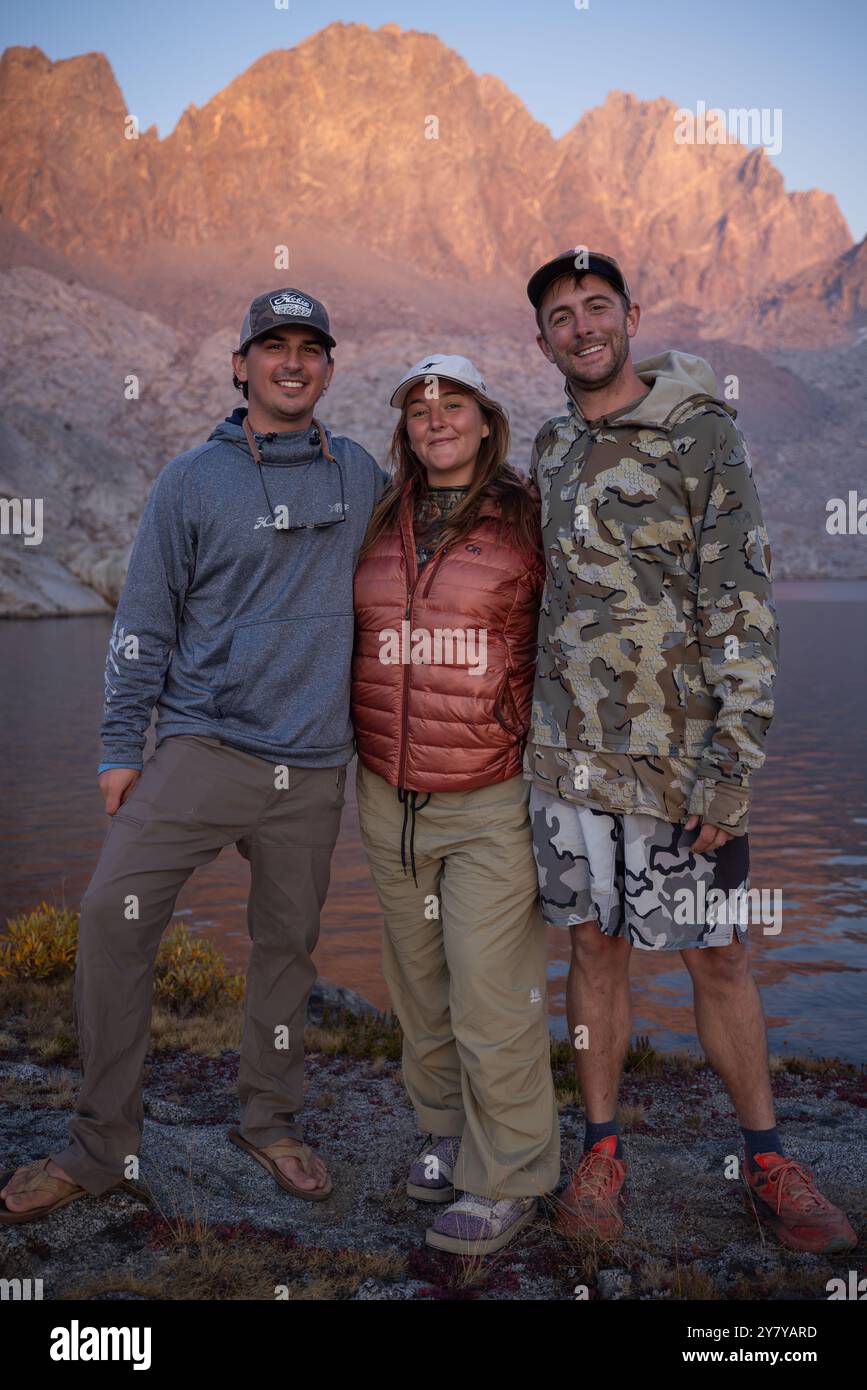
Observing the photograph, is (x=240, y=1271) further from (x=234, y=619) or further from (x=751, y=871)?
(x=751, y=871)

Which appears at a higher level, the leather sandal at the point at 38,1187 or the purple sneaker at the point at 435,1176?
the leather sandal at the point at 38,1187

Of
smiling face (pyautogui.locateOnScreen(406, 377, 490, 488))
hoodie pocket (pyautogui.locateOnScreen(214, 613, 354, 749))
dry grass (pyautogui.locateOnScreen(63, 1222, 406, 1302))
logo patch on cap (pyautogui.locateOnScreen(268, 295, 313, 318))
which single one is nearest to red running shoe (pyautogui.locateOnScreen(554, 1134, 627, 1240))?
dry grass (pyautogui.locateOnScreen(63, 1222, 406, 1302))

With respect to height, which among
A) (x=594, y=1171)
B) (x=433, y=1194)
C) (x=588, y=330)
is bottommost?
(x=433, y=1194)

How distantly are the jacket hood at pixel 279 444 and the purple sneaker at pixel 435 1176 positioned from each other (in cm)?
272

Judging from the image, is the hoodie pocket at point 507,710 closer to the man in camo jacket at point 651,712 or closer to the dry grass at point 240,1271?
the man in camo jacket at point 651,712

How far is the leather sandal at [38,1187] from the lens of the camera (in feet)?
11.8

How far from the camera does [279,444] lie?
417cm

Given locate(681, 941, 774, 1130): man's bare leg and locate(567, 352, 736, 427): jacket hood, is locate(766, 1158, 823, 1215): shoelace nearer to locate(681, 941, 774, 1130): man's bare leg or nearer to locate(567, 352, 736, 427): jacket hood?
locate(681, 941, 774, 1130): man's bare leg

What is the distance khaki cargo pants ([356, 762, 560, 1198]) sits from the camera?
389 centimetres

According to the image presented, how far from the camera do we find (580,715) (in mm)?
3834

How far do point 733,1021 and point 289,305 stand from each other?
10.2 ft

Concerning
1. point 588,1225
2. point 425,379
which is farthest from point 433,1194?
point 425,379

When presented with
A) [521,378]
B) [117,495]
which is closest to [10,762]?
[117,495]

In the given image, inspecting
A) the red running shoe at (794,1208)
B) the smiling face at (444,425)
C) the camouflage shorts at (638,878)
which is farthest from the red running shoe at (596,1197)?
the smiling face at (444,425)
